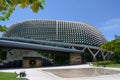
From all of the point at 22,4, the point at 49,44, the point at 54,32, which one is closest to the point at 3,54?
the point at 49,44

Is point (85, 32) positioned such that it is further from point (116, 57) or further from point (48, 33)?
point (116, 57)

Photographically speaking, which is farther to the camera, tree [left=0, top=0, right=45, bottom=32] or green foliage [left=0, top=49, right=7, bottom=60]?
green foliage [left=0, top=49, right=7, bottom=60]

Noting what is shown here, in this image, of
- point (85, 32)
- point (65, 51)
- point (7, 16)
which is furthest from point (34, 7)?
point (85, 32)

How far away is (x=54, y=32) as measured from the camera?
115 metres

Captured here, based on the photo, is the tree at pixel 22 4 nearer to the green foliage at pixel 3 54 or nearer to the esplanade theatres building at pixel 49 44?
the esplanade theatres building at pixel 49 44

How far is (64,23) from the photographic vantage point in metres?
124

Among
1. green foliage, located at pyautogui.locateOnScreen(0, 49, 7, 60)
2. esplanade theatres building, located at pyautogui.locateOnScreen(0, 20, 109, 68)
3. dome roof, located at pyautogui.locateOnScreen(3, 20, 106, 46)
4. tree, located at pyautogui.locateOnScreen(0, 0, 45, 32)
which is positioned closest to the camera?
tree, located at pyautogui.locateOnScreen(0, 0, 45, 32)

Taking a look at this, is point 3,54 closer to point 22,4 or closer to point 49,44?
point 49,44

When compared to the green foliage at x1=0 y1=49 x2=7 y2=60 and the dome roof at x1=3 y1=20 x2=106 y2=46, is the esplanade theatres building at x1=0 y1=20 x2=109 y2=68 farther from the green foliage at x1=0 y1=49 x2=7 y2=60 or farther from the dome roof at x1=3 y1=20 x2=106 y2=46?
the green foliage at x1=0 y1=49 x2=7 y2=60

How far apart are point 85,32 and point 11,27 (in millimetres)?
42858

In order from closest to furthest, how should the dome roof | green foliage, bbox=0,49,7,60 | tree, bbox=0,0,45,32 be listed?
tree, bbox=0,0,45,32 < green foliage, bbox=0,49,7,60 < the dome roof

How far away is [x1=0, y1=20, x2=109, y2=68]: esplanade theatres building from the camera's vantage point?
5850 cm

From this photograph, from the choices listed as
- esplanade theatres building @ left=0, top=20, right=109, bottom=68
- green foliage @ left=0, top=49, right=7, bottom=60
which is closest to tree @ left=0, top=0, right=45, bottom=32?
esplanade theatres building @ left=0, top=20, right=109, bottom=68

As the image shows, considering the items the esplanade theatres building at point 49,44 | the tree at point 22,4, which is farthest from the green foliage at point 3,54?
the tree at point 22,4
